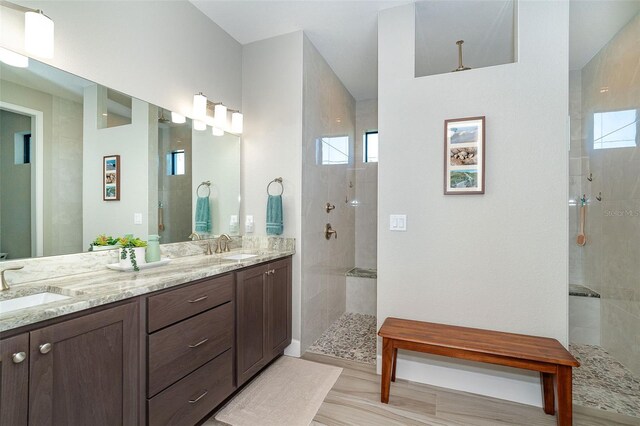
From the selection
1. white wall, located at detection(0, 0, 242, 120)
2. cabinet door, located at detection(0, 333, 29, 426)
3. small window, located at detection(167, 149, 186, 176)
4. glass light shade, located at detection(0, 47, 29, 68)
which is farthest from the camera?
small window, located at detection(167, 149, 186, 176)

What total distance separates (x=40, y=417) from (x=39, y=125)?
4.38ft

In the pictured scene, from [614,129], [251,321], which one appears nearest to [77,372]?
[251,321]

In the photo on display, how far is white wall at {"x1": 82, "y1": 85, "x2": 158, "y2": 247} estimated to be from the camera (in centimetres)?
167

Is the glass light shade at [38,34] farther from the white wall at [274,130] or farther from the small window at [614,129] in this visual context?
the small window at [614,129]

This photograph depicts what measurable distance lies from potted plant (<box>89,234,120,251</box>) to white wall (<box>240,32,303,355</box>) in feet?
3.71

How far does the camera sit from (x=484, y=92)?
2051 millimetres

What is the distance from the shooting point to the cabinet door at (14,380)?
914 mm

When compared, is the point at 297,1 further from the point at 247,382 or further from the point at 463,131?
the point at 247,382

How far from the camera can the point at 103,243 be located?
68.5 inches

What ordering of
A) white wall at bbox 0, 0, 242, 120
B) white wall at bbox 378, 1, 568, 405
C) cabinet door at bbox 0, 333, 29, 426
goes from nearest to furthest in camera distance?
cabinet door at bbox 0, 333, 29, 426
white wall at bbox 0, 0, 242, 120
white wall at bbox 378, 1, 568, 405

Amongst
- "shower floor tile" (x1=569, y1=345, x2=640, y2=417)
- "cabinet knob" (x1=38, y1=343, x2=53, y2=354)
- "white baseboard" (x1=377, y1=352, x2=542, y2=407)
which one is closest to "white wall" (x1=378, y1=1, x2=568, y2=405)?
"white baseboard" (x1=377, y1=352, x2=542, y2=407)

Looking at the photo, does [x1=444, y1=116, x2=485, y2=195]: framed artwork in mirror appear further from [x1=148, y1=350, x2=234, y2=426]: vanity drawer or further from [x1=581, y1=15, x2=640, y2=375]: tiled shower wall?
[x1=148, y1=350, x2=234, y2=426]: vanity drawer

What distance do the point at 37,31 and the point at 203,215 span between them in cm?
143

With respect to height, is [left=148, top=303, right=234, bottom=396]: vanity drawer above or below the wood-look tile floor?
above
